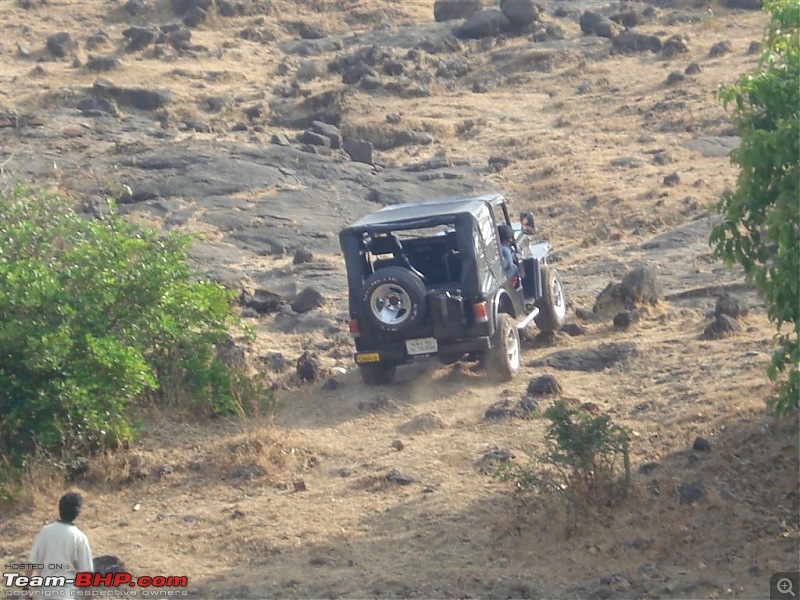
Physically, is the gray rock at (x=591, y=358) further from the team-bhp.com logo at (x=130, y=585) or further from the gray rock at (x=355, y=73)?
the gray rock at (x=355, y=73)

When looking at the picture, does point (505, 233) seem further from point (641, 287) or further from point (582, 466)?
point (582, 466)

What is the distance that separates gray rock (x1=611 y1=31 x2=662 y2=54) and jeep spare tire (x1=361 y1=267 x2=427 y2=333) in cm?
2415

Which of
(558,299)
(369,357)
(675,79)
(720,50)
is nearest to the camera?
(369,357)

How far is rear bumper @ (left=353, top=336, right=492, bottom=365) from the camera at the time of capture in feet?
44.0

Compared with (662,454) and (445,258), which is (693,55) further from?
(662,454)

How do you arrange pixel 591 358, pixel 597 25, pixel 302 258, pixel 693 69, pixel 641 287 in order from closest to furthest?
pixel 591 358 < pixel 641 287 < pixel 302 258 < pixel 693 69 < pixel 597 25

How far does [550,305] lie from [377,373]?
2.70 meters

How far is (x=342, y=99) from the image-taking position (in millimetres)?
32312

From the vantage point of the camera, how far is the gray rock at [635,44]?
35.5 m

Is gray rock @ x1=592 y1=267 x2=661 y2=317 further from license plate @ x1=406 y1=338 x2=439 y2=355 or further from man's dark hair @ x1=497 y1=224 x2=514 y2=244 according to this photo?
license plate @ x1=406 y1=338 x2=439 y2=355

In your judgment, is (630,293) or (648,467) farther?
(630,293)

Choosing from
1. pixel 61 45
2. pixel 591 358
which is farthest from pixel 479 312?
pixel 61 45

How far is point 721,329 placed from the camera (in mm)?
14203

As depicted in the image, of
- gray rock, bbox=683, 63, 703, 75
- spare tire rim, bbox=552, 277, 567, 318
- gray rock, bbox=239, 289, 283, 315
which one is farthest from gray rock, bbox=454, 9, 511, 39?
spare tire rim, bbox=552, 277, 567, 318
